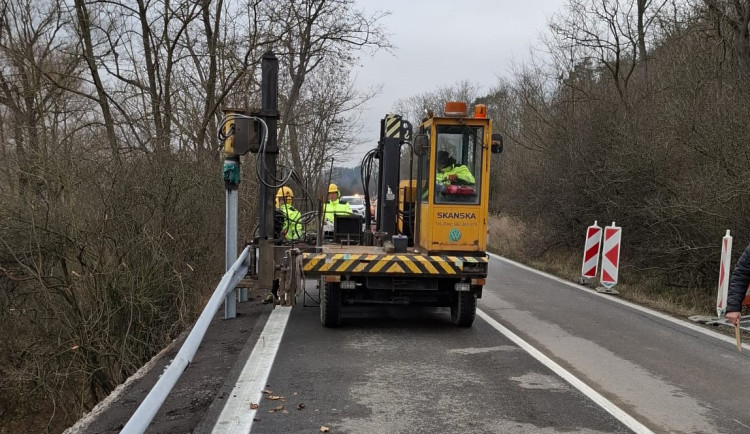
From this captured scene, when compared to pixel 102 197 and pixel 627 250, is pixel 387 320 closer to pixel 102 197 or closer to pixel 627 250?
pixel 102 197

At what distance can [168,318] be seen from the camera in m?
9.49

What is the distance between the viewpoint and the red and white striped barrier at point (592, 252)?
13.5 m

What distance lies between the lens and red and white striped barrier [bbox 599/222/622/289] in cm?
1261

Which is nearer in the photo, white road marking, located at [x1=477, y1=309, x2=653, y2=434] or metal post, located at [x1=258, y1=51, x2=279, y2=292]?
white road marking, located at [x1=477, y1=309, x2=653, y2=434]

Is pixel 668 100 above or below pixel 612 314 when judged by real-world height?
above

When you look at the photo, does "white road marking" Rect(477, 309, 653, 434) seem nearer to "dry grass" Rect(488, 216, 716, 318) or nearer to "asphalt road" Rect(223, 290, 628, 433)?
"asphalt road" Rect(223, 290, 628, 433)

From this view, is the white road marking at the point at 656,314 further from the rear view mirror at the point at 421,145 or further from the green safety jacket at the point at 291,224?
the green safety jacket at the point at 291,224

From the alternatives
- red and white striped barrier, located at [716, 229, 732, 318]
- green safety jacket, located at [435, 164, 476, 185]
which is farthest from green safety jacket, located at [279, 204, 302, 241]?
red and white striped barrier, located at [716, 229, 732, 318]

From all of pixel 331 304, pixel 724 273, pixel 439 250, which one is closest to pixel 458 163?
pixel 439 250

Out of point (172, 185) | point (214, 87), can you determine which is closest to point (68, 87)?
point (214, 87)

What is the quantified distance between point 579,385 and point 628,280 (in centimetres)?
917

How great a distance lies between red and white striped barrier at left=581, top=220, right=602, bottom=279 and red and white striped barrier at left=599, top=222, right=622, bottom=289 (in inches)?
26.2

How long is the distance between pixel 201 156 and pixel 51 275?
4.47m

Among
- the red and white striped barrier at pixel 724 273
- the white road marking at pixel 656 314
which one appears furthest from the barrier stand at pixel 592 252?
the red and white striped barrier at pixel 724 273
